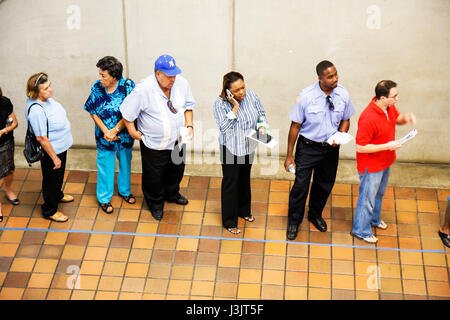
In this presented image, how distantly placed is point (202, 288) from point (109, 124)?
1.77 m

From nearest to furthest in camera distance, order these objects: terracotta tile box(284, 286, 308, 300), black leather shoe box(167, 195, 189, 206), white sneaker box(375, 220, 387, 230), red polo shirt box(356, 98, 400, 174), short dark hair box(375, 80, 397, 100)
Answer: short dark hair box(375, 80, 397, 100) < red polo shirt box(356, 98, 400, 174) < terracotta tile box(284, 286, 308, 300) < white sneaker box(375, 220, 387, 230) < black leather shoe box(167, 195, 189, 206)

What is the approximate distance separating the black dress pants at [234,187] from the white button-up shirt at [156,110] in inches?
21.2

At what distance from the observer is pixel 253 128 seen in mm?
5367

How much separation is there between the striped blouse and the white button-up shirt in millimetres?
460

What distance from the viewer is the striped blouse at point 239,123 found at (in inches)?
205

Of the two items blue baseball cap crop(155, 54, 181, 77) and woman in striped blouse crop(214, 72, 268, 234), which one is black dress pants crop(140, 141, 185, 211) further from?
blue baseball cap crop(155, 54, 181, 77)

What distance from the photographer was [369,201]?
5473mm

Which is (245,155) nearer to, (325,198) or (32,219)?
(325,198)

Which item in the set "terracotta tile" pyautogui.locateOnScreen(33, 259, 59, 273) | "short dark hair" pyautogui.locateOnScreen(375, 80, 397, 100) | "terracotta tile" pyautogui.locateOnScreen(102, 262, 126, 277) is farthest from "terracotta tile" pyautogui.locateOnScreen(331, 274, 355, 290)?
"terracotta tile" pyautogui.locateOnScreen(33, 259, 59, 273)

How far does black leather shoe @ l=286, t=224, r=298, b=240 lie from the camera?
18.7 ft

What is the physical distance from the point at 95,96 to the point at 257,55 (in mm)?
Answer: 1735
